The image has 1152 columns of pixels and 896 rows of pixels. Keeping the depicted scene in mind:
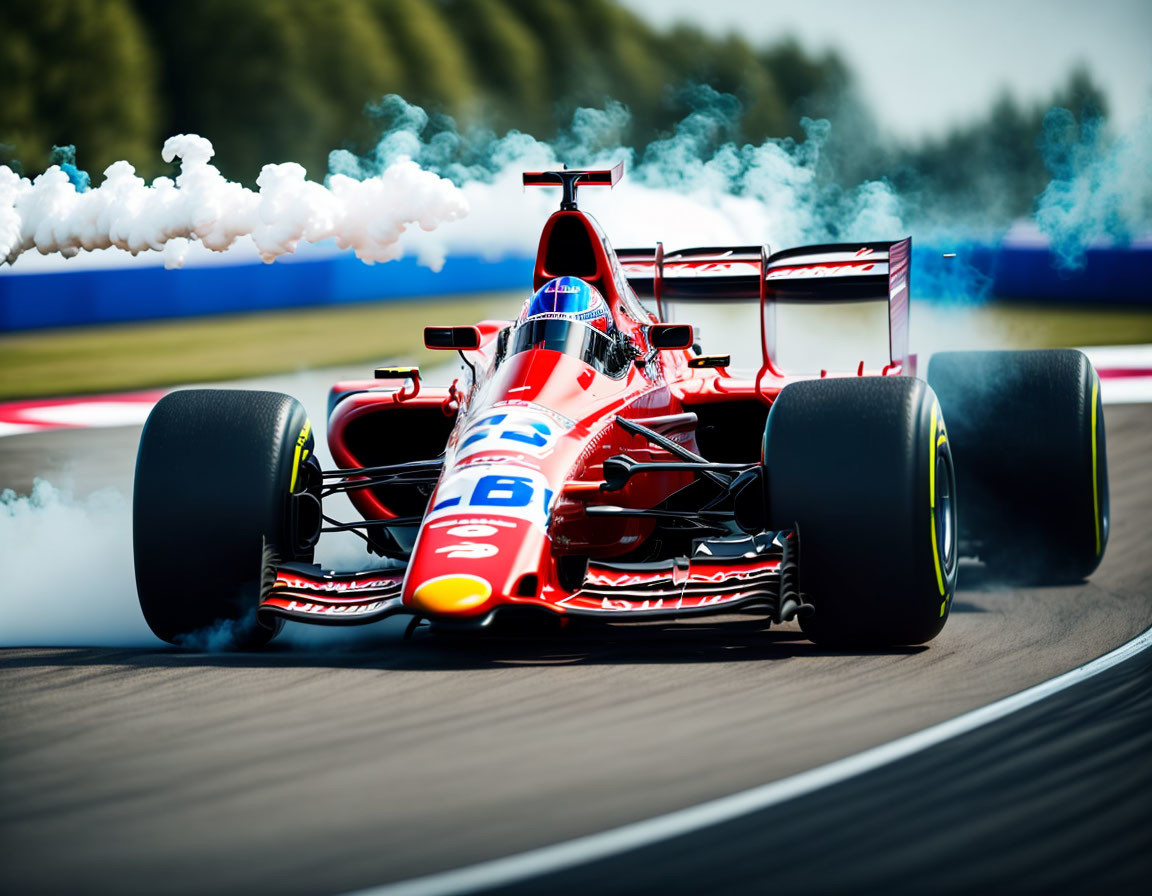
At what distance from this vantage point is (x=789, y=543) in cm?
689

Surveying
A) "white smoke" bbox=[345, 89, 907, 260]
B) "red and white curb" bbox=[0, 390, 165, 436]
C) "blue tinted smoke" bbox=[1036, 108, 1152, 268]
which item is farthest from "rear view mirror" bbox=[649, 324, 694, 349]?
"red and white curb" bbox=[0, 390, 165, 436]

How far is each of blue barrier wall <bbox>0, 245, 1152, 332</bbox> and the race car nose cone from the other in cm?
1313

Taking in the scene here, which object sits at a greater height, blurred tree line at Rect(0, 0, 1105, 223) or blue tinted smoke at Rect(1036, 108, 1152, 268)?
blurred tree line at Rect(0, 0, 1105, 223)

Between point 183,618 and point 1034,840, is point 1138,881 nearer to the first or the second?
point 1034,840

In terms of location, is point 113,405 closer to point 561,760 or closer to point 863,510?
point 863,510

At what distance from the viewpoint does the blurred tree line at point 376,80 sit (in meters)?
31.6

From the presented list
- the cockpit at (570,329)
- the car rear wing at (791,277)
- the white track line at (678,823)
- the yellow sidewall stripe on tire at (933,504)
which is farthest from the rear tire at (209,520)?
the car rear wing at (791,277)

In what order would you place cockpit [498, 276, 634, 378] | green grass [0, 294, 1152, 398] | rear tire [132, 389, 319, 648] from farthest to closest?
green grass [0, 294, 1152, 398] → cockpit [498, 276, 634, 378] → rear tire [132, 389, 319, 648]

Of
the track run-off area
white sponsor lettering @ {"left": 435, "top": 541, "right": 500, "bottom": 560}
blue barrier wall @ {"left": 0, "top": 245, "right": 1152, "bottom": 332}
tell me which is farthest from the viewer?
blue barrier wall @ {"left": 0, "top": 245, "right": 1152, "bottom": 332}

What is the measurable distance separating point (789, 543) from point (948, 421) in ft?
9.50

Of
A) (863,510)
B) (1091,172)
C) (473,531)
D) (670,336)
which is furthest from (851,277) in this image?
(1091,172)

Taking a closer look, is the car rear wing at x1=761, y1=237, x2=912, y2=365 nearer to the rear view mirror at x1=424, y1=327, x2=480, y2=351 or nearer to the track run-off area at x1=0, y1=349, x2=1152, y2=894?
the rear view mirror at x1=424, y1=327, x2=480, y2=351

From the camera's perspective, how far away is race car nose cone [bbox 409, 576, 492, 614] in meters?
6.31

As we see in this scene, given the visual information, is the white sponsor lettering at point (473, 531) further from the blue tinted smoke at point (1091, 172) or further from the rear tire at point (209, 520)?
the blue tinted smoke at point (1091, 172)
